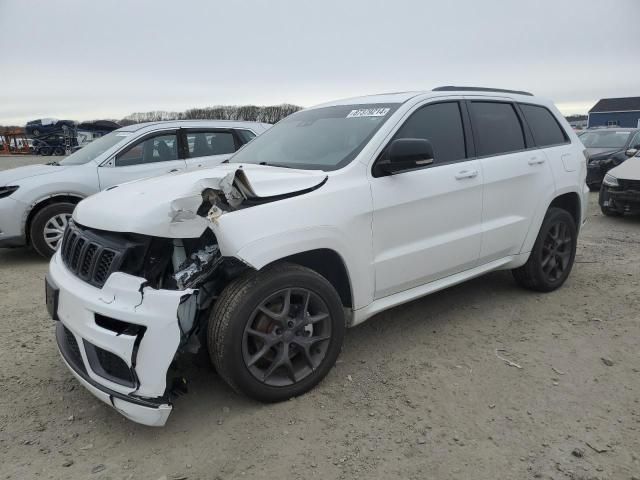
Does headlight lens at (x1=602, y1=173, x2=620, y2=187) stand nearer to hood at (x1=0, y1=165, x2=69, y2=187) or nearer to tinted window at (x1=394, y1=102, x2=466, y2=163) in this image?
tinted window at (x1=394, y1=102, x2=466, y2=163)

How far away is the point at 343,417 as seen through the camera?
2.80 metres

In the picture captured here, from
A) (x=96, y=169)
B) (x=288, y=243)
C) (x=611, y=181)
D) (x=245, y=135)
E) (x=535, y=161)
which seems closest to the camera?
(x=288, y=243)

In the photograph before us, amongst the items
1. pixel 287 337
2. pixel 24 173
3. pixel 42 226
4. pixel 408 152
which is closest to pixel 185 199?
pixel 287 337

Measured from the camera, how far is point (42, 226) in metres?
6.16

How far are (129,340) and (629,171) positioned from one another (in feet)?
29.1

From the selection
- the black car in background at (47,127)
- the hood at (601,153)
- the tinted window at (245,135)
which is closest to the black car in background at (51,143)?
the black car in background at (47,127)

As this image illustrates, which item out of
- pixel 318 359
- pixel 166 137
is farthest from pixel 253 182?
pixel 166 137

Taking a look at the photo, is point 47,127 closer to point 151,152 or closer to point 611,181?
point 151,152

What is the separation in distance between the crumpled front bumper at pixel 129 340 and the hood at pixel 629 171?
836 centimetres

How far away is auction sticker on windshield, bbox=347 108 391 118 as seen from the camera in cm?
352

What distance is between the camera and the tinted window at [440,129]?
3562 mm

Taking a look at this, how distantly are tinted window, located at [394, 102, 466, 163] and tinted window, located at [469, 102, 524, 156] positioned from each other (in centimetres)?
19

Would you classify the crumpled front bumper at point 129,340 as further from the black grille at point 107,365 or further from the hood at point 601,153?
the hood at point 601,153

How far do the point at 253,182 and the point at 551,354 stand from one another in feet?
7.94
